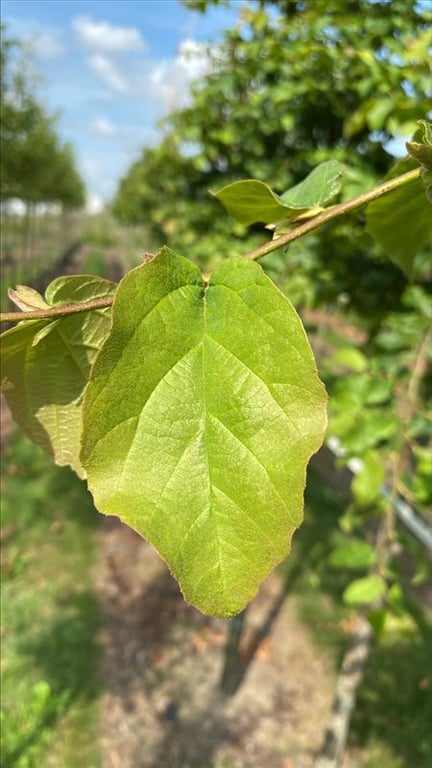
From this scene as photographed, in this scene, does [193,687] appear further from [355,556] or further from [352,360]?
[352,360]

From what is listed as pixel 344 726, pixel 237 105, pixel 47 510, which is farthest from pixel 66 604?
pixel 237 105

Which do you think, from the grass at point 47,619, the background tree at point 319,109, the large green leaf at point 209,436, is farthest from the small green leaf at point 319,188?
the grass at point 47,619

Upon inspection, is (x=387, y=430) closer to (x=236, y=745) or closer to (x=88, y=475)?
(x=88, y=475)

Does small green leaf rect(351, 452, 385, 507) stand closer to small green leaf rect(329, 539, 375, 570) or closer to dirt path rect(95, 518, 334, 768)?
small green leaf rect(329, 539, 375, 570)

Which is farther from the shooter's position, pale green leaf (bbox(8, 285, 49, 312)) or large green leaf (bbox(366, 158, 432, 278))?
large green leaf (bbox(366, 158, 432, 278))

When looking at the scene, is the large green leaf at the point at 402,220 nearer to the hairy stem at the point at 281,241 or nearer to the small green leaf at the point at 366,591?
the hairy stem at the point at 281,241

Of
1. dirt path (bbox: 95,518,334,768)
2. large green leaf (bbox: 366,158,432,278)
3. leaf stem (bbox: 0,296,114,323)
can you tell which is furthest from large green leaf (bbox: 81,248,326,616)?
dirt path (bbox: 95,518,334,768)

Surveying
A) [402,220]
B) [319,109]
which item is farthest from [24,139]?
[402,220]
